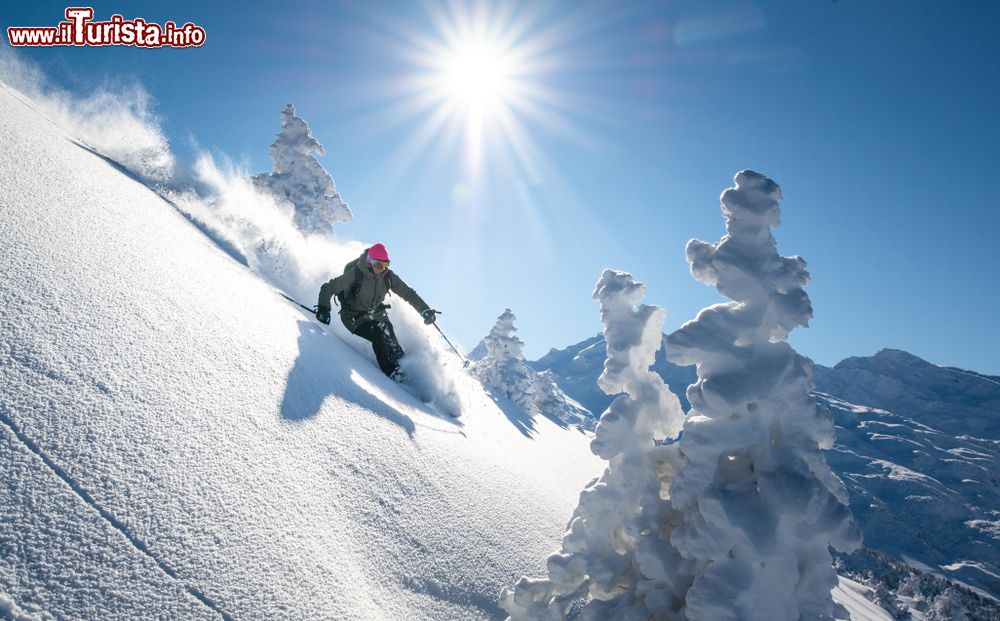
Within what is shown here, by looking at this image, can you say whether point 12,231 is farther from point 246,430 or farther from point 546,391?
point 546,391

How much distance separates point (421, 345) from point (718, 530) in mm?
6548

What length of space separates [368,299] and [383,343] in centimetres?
79

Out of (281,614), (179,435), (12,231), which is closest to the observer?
(281,614)

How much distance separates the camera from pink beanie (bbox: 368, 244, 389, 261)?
7.36 meters

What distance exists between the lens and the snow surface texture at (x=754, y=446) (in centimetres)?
A: 179

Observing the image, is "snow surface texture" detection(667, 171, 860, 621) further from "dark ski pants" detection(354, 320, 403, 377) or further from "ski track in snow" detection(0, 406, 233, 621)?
"dark ski pants" detection(354, 320, 403, 377)

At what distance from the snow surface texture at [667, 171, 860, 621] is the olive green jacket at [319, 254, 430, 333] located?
5.86 m

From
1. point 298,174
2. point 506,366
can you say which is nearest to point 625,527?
point 298,174

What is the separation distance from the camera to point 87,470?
5.93 feet

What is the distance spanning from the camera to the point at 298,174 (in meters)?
25.8

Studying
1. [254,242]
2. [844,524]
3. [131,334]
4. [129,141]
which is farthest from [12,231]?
[129,141]

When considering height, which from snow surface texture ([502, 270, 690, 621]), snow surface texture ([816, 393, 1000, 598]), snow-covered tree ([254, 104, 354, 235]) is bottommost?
snow surface texture ([502, 270, 690, 621])

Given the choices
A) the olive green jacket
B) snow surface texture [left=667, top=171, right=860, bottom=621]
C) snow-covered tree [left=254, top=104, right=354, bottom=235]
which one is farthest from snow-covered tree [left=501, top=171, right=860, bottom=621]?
snow-covered tree [left=254, top=104, right=354, bottom=235]

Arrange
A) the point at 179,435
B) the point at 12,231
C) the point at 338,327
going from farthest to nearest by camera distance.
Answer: the point at 338,327 < the point at 12,231 < the point at 179,435
